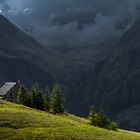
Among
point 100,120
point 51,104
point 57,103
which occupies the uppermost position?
point 51,104

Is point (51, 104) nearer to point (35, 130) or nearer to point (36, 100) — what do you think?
point (36, 100)

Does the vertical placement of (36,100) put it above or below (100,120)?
above

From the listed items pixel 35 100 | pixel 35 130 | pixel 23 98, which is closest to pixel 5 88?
pixel 23 98

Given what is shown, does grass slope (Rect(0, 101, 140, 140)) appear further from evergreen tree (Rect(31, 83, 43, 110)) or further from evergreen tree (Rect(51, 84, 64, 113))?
evergreen tree (Rect(51, 84, 64, 113))

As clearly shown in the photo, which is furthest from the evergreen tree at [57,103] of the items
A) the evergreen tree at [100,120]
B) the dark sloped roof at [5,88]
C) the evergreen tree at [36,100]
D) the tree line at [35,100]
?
the dark sloped roof at [5,88]

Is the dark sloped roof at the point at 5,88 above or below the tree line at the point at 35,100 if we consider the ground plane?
above

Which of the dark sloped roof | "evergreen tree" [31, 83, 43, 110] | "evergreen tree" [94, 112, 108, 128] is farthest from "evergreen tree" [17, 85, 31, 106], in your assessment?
the dark sloped roof

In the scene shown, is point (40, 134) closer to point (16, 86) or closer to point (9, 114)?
point (9, 114)

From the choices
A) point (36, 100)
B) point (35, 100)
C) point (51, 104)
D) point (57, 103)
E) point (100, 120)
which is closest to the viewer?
point (100, 120)

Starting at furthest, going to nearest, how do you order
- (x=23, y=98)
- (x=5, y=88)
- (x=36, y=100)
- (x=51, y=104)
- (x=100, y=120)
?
(x=5, y=88), (x=51, y=104), (x=23, y=98), (x=36, y=100), (x=100, y=120)

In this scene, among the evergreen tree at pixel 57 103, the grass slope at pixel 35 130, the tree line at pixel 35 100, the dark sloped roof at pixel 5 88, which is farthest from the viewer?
the dark sloped roof at pixel 5 88

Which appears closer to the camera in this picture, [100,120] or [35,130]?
[35,130]

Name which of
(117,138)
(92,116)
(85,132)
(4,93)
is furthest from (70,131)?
(4,93)

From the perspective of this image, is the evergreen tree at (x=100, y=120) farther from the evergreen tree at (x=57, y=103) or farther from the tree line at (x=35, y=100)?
the evergreen tree at (x=57, y=103)
